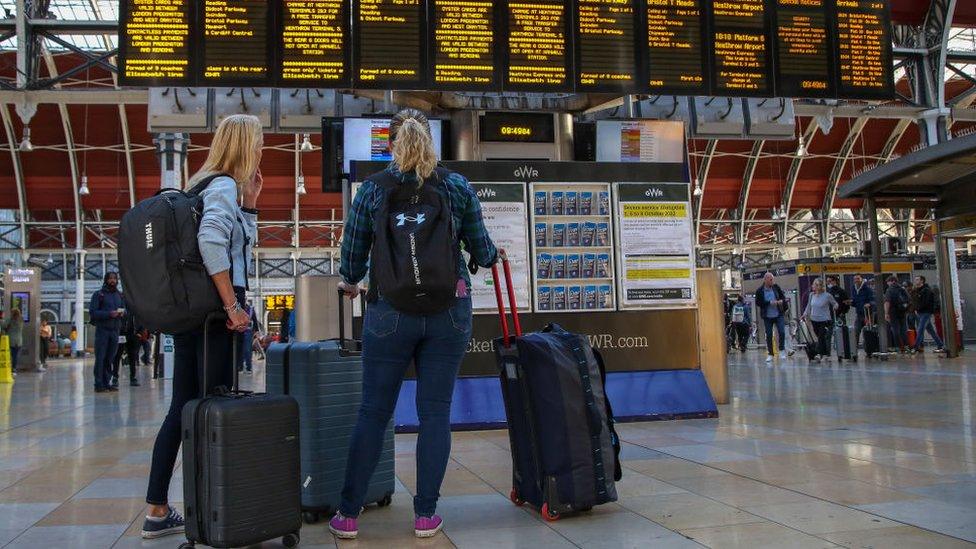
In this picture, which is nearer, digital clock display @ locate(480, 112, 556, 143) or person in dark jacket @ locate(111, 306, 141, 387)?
digital clock display @ locate(480, 112, 556, 143)

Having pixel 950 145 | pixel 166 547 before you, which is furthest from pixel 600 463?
pixel 950 145

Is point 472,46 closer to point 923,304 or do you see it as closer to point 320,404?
point 320,404

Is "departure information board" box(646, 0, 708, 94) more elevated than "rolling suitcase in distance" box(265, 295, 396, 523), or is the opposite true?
"departure information board" box(646, 0, 708, 94)

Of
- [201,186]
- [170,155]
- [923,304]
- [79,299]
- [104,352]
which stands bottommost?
[104,352]

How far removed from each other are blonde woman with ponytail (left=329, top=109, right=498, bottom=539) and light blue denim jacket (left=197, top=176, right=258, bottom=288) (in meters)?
0.44

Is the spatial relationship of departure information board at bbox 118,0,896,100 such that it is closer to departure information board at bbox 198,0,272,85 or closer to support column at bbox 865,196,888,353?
departure information board at bbox 198,0,272,85

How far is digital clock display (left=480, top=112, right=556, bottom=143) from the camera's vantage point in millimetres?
7812

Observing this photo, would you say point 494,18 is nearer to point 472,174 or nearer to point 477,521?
point 472,174

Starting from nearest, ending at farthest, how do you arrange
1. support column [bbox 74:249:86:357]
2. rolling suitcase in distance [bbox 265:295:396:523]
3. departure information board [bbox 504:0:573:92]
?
rolling suitcase in distance [bbox 265:295:396:523] → departure information board [bbox 504:0:573:92] → support column [bbox 74:249:86:357]

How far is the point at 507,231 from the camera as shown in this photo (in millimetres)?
7094

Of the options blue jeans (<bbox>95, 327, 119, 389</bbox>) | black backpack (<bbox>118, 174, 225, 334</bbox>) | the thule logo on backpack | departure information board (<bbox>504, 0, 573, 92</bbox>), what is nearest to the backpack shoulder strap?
black backpack (<bbox>118, 174, 225, 334</bbox>)

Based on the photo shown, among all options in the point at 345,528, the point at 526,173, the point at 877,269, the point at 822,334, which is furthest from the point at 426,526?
the point at 822,334

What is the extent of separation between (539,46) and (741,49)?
2.11 meters

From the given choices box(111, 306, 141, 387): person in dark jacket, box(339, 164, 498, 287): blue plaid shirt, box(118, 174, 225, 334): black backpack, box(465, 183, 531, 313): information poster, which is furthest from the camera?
box(111, 306, 141, 387): person in dark jacket
